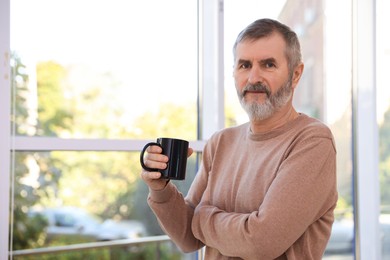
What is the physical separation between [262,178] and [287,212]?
172 millimetres

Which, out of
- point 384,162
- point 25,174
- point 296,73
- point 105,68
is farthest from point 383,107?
point 25,174

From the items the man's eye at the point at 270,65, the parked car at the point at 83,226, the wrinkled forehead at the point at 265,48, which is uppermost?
the wrinkled forehead at the point at 265,48

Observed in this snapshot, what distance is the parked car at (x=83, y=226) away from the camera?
2.09 m

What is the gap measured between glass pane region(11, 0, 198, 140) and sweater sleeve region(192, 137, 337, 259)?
986 millimetres

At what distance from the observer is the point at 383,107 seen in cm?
271

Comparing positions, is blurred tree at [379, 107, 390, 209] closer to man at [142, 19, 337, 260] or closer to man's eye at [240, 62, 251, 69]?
man at [142, 19, 337, 260]

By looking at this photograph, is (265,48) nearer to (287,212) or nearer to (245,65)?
(245,65)

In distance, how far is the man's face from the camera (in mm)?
1446

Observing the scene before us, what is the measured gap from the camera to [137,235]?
230 centimetres

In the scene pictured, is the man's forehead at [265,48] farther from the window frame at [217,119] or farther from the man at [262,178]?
the window frame at [217,119]

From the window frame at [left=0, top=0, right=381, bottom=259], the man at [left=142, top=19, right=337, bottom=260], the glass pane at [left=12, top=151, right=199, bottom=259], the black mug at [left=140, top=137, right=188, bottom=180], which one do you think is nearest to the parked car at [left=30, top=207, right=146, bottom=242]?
the glass pane at [left=12, top=151, right=199, bottom=259]

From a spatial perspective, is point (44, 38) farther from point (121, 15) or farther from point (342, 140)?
point (342, 140)

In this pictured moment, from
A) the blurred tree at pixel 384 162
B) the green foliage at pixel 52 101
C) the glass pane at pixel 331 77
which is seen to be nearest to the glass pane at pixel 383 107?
the blurred tree at pixel 384 162

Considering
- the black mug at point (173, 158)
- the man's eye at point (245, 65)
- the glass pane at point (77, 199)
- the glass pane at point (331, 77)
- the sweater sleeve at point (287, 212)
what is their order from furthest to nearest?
the glass pane at point (331, 77) → the glass pane at point (77, 199) → the man's eye at point (245, 65) → the black mug at point (173, 158) → the sweater sleeve at point (287, 212)
